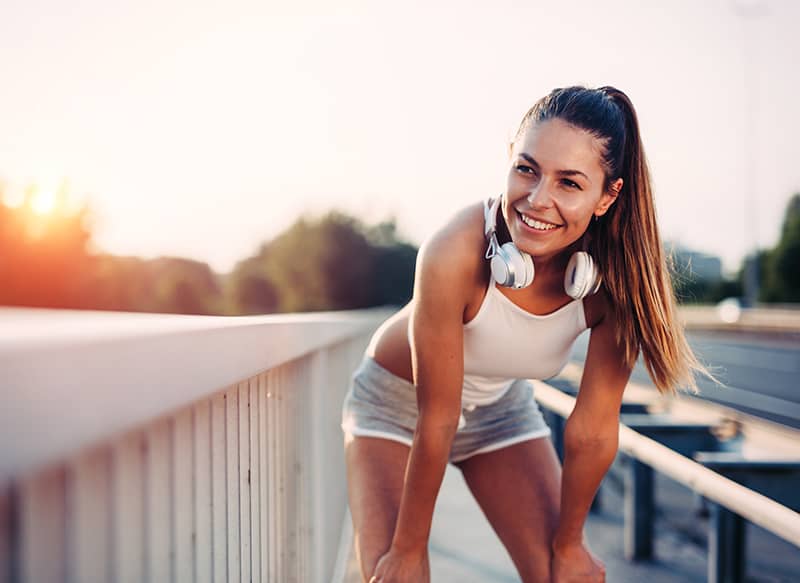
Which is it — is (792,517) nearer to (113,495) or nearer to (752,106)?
(113,495)

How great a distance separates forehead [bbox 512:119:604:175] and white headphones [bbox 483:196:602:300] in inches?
10.1

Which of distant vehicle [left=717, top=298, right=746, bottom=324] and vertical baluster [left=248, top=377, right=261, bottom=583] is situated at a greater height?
vertical baluster [left=248, top=377, right=261, bottom=583]

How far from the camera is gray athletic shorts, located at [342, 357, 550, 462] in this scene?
286 centimetres

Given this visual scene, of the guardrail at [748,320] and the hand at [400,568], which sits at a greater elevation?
the hand at [400,568]

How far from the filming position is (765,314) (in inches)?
1363

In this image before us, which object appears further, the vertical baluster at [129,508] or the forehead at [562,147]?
the forehead at [562,147]

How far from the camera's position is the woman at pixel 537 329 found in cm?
231

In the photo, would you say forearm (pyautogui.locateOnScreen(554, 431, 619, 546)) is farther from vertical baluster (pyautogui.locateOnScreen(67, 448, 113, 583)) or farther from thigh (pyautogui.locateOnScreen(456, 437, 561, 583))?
vertical baluster (pyautogui.locateOnScreen(67, 448, 113, 583))

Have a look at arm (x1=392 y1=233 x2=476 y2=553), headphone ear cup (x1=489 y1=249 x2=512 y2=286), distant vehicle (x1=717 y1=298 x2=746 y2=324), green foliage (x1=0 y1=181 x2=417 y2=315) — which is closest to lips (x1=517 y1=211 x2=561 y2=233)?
headphone ear cup (x1=489 y1=249 x2=512 y2=286)

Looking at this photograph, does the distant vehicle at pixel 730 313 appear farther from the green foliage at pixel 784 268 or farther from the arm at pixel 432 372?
the arm at pixel 432 372

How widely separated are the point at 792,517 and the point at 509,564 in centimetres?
256

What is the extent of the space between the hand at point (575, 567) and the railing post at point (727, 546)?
0.99 metres

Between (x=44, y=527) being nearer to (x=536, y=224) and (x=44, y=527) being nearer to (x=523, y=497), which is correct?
(x=536, y=224)

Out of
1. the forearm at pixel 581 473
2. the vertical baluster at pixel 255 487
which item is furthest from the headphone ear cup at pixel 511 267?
the vertical baluster at pixel 255 487
